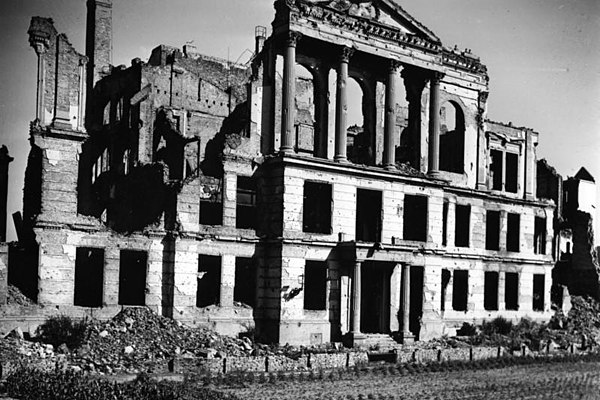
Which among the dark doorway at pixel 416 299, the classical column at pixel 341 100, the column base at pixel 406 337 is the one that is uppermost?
the classical column at pixel 341 100

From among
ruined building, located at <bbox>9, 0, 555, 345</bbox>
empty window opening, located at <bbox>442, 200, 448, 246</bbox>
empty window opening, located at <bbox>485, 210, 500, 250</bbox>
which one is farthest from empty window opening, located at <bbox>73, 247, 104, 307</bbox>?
empty window opening, located at <bbox>485, 210, 500, 250</bbox>

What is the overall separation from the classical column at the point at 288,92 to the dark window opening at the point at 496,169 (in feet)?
43.3

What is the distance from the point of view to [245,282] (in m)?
29.0

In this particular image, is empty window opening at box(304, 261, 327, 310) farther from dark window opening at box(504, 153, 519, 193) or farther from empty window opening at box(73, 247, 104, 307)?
dark window opening at box(504, 153, 519, 193)

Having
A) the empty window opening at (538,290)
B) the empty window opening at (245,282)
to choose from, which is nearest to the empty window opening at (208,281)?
the empty window opening at (245,282)

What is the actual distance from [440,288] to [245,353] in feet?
35.3

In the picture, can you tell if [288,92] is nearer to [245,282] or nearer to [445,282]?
[245,282]

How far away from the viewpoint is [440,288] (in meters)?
32.8

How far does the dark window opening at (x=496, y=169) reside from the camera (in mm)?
38469

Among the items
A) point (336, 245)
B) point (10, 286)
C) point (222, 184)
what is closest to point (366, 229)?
point (336, 245)

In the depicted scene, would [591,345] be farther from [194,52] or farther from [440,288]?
[194,52]

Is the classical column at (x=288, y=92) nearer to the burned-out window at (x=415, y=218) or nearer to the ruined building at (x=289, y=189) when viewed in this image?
the ruined building at (x=289, y=189)

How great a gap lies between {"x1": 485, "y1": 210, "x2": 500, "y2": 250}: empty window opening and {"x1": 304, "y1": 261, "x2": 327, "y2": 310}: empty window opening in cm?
1088

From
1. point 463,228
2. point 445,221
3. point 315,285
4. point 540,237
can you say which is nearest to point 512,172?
point 540,237
